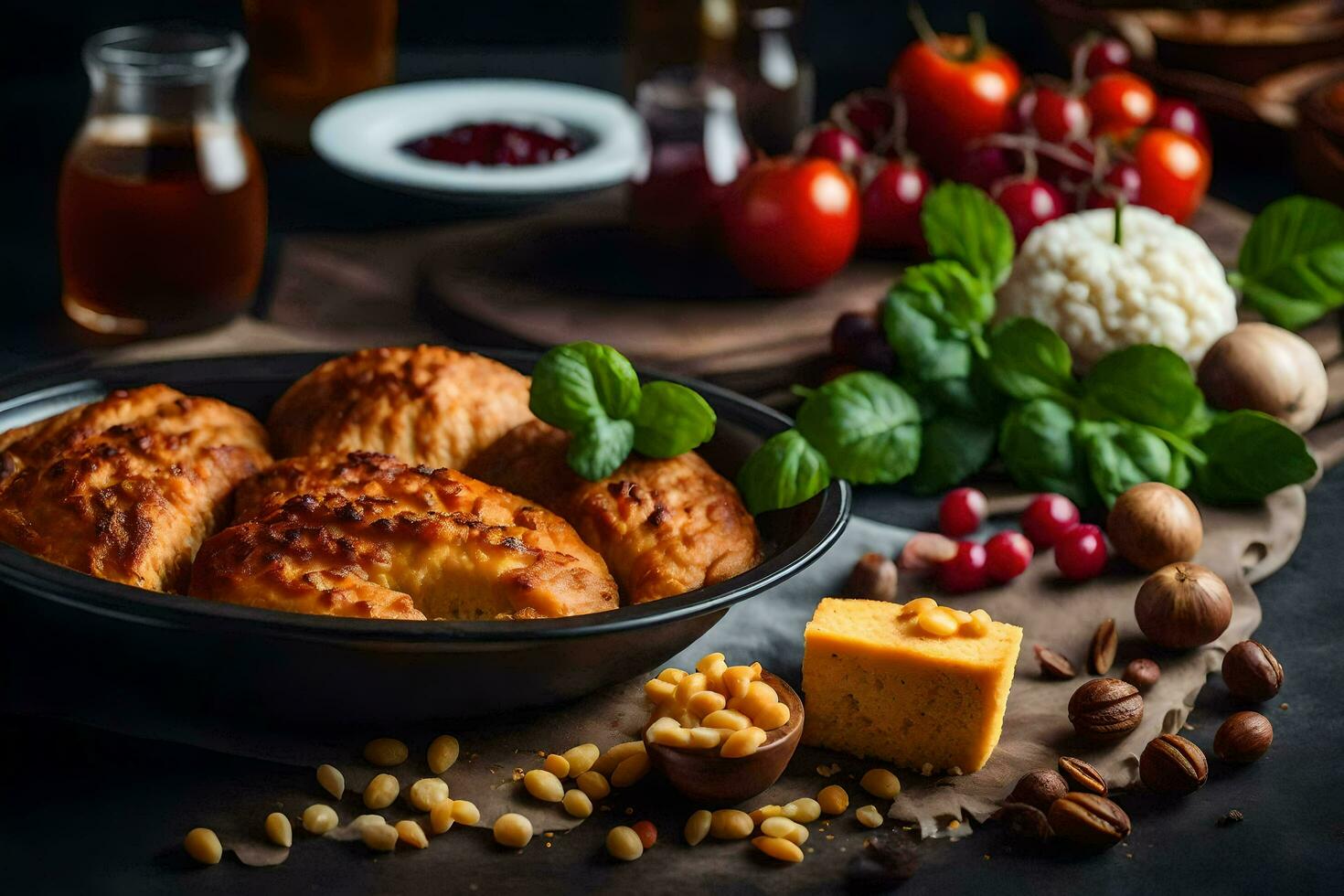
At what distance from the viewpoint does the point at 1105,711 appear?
8.32ft

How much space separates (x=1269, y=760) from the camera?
2.56 m

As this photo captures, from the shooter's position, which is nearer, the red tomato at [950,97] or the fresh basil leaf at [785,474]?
the fresh basil leaf at [785,474]

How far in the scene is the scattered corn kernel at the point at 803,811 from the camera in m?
2.36

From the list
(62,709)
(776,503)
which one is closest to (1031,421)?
(776,503)

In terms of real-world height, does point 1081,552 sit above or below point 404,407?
below

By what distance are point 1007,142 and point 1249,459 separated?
1343 millimetres

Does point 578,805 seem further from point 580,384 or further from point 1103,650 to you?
point 1103,650

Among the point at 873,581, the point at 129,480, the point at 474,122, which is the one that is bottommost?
the point at 474,122

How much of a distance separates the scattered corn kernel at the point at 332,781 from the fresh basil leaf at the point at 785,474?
842 millimetres

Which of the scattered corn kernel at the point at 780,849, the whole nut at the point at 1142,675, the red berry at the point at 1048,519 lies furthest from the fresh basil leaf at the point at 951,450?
the scattered corn kernel at the point at 780,849

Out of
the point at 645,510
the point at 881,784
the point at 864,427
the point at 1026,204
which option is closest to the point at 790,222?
A: the point at 1026,204

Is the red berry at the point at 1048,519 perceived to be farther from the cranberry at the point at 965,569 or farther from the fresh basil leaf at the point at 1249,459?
the fresh basil leaf at the point at 1249,459

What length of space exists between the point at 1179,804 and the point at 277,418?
169cm

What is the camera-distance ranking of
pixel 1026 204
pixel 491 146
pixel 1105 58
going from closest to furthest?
1. pixel 1026 204
2. pixel 491 146
3. pixel 1105 58
